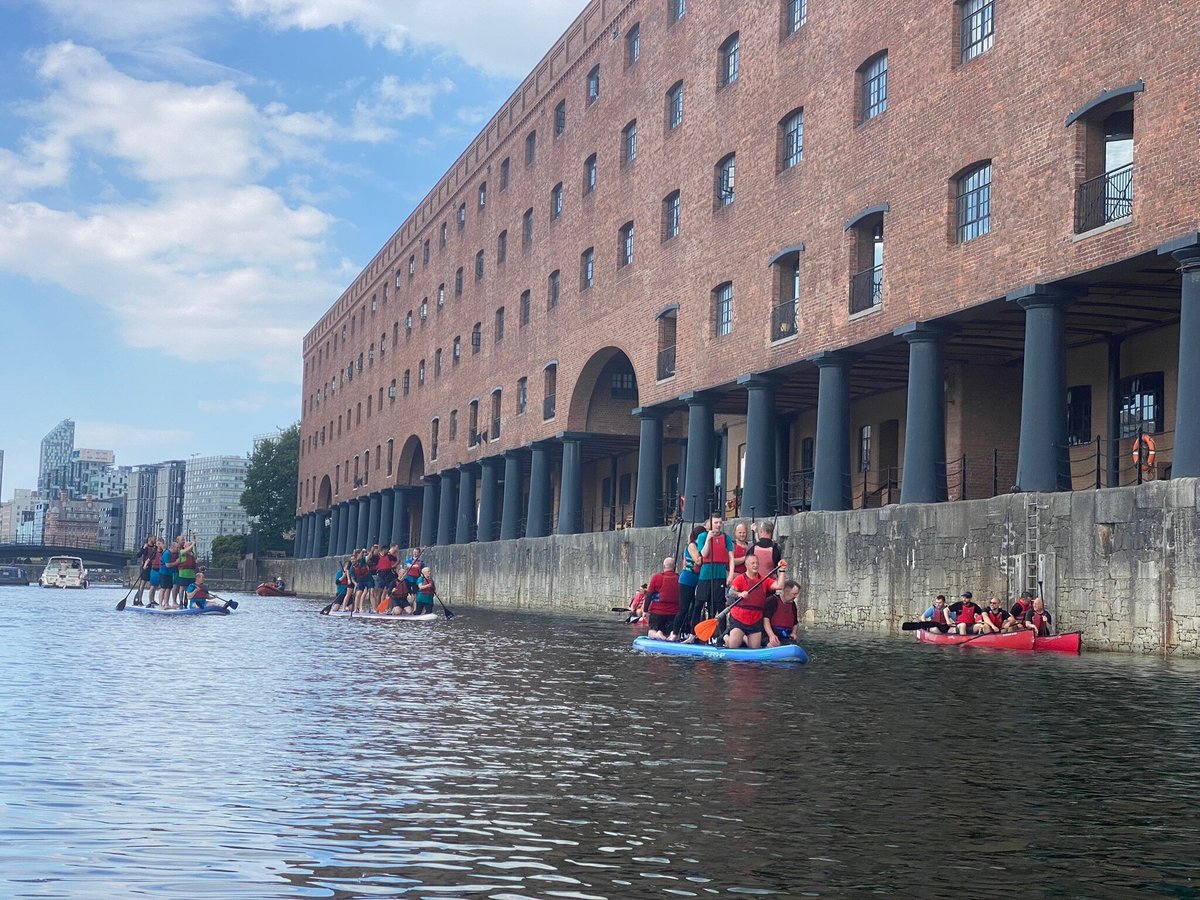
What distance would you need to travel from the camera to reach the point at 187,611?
1412 inches

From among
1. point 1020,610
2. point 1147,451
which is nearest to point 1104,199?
point 1147,451

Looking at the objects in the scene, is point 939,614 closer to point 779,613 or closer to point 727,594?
point 727,594

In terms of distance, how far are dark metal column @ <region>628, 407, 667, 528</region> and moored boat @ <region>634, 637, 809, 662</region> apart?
1938cm

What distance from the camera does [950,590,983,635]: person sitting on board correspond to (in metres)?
22.4

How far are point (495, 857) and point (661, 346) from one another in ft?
112

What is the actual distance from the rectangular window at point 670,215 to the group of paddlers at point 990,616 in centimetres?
1857

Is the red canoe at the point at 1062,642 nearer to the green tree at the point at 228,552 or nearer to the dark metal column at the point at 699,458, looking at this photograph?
the dark metal column at the point at 699,458

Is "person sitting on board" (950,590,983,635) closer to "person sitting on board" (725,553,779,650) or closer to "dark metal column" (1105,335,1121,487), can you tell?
"person sitting on board" (725,553,779,650)

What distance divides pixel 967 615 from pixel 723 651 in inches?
224

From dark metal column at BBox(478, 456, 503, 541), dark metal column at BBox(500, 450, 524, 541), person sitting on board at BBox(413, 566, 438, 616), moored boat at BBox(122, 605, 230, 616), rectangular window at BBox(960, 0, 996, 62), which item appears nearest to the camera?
rectangular window at BBox(960, 0, 996, 62)

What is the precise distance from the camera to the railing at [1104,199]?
22.9 metres

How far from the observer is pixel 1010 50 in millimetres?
25359

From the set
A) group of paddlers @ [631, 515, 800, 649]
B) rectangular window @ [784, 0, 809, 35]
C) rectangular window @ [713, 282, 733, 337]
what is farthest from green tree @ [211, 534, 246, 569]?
group of paddlers @ [631, 515, 800, 649]

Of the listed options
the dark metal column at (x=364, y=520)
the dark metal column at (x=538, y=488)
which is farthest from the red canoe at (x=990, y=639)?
the dark metal column at (x=364, y=520)
